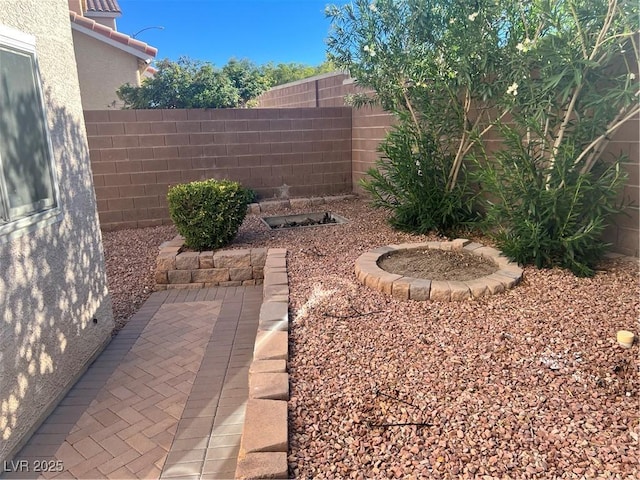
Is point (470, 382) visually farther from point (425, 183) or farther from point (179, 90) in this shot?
point (179, 90)

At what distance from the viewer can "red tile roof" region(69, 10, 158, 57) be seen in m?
10.5

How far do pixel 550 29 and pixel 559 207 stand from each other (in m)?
1.54

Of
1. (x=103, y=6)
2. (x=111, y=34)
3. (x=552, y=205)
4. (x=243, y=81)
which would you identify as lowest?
(x=552, y=205)

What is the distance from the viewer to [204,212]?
5.20 meters

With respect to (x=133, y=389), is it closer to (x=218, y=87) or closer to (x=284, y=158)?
(x=284, y=158)

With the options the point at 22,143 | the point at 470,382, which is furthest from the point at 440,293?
the point at 22,143

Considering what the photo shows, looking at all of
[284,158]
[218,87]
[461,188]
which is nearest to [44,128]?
[461,188]

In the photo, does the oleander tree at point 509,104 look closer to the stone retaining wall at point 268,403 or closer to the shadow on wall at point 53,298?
the stone retaining wall at point 268,403

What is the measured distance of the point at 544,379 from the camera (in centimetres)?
245

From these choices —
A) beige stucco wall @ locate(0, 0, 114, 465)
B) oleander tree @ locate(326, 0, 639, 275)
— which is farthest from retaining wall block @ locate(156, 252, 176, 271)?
oleander tree @ locate(326, 0, 639, 275)

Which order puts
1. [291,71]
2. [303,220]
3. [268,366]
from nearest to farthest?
[268,366] < [303,220] < [291,71]

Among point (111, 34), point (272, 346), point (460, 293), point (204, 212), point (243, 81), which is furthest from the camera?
point (243, 81)

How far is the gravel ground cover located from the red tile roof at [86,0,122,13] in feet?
55.6

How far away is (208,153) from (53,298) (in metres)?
4.97
